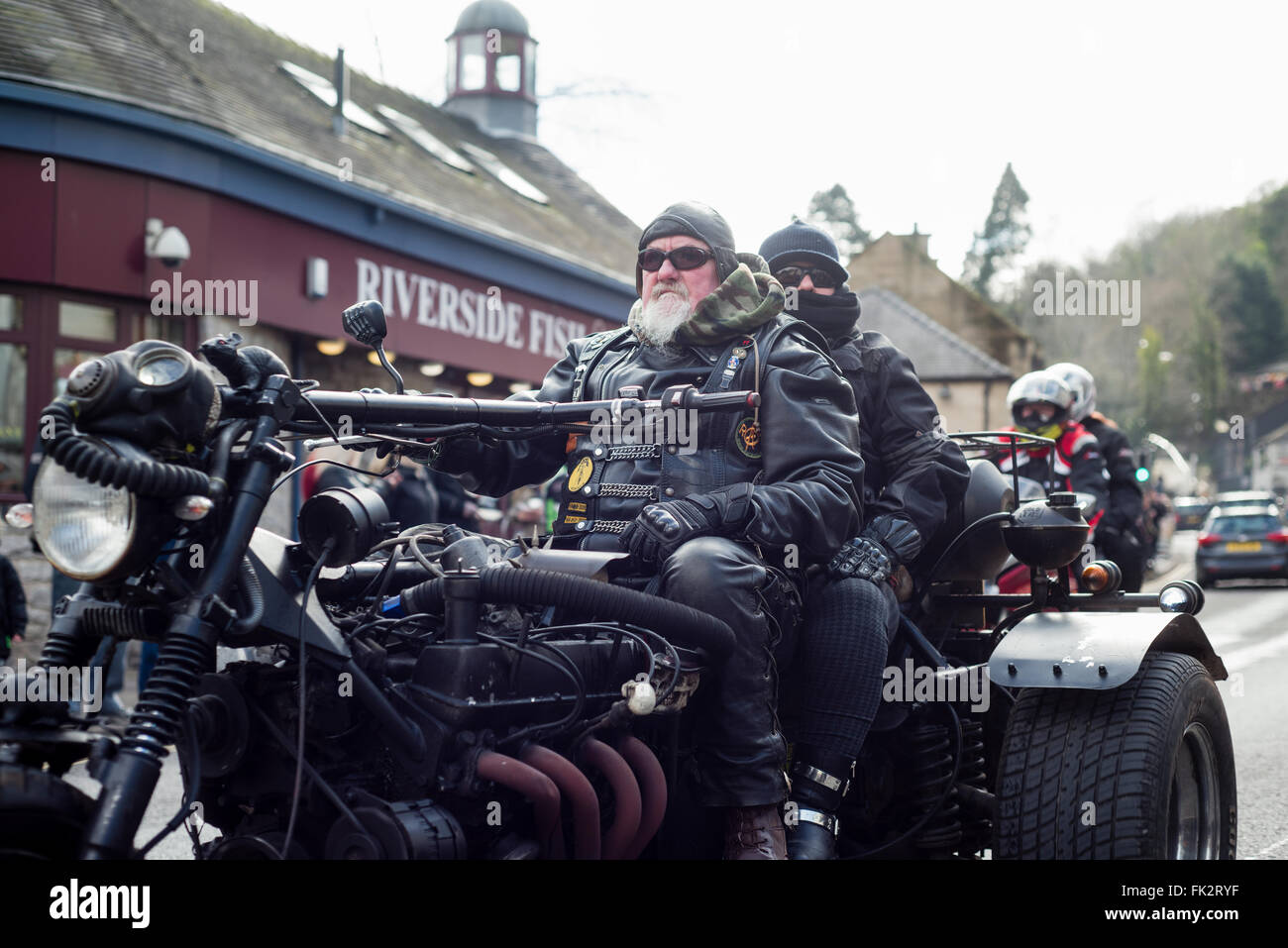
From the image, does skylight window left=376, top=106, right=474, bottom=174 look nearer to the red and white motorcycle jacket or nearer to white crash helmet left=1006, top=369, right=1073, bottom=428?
white crash helmet left=1006, top=369, right=1073, bottom=428

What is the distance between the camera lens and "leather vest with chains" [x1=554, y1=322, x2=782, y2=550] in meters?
3.76

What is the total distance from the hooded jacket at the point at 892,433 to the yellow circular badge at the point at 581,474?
93cm

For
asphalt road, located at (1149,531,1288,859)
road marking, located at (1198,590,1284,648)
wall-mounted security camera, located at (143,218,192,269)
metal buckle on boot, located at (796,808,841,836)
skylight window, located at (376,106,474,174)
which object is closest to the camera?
metal buckle on boot, located at (796,808,841,836)

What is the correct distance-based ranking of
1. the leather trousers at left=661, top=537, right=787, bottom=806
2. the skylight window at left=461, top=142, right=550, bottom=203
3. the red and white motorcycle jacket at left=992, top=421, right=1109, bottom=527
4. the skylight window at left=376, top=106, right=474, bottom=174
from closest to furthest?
the leather trousers at left=661, top=537, right=787, bottom=806 < the red and white motorcycle jacket at left=992, top=421, right=1109, bottom=527 < the skylight window at left=376, top=106, right=474, bottom=174 < the skylight window at left=461, top=142, right=550, bottom=203

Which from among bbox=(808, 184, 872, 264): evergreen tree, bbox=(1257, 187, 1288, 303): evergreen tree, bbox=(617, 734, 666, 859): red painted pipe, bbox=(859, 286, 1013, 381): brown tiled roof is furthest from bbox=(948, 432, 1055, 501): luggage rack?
bbox=(1257, 187, 1288, 303): evergreen tree

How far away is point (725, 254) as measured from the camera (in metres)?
4.20

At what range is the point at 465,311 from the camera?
59.4ft

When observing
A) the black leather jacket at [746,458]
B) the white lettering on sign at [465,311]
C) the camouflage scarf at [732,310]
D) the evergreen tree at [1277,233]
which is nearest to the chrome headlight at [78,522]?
the black leather jacket at [746,458]

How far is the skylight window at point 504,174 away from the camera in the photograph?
23156mm

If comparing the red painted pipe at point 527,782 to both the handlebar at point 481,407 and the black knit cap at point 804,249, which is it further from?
the black knit cap at point 804,249
